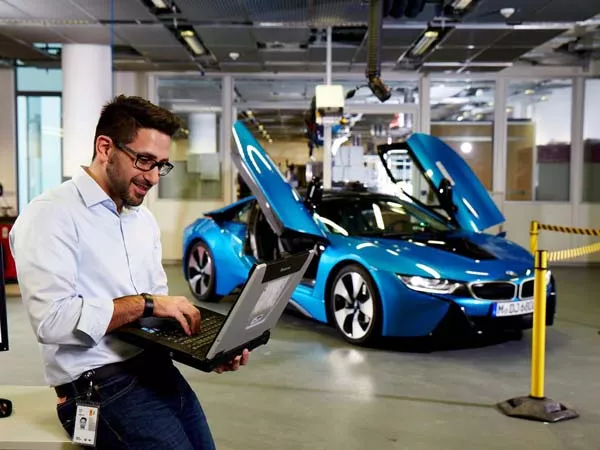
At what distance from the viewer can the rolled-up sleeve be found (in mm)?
1543

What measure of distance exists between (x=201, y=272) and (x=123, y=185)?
5.16 meters

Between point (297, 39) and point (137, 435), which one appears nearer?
point (137, 435)

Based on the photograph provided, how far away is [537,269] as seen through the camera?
3.51 meters

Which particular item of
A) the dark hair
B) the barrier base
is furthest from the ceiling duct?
the dark hair

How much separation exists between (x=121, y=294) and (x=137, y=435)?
0.36 meters

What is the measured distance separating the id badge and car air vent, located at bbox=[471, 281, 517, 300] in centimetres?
347

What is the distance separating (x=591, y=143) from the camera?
1070 cm

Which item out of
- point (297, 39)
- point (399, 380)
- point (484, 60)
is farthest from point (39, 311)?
point (484, 60)

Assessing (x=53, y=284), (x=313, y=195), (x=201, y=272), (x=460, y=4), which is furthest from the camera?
(x=201, y=272)

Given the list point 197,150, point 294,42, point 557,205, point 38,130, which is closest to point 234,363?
point 294,42

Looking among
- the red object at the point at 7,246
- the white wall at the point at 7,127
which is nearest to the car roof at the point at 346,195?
the red object at the point at 7,246

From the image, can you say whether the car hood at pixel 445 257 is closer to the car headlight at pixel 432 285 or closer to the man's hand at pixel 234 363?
the car headlight at pixel 432 285

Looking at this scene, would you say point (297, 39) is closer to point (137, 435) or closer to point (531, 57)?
point (531, 57)

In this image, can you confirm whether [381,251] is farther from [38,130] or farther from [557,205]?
[38,130]
